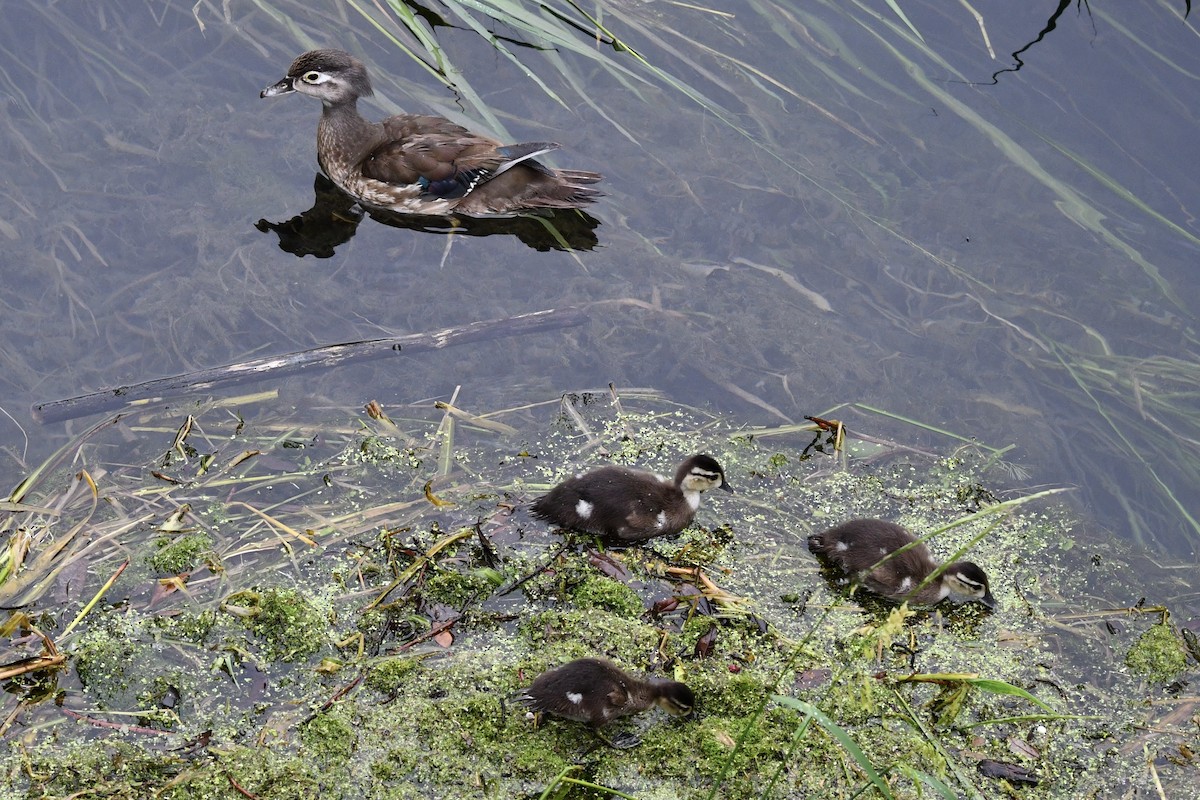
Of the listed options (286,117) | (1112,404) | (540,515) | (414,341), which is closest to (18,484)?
(414,341)

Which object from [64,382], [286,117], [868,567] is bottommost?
[64,382]

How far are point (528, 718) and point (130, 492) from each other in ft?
6.86

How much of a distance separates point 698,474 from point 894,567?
86 centimetres

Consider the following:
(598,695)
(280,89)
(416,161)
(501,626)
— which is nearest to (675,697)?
(598,695)

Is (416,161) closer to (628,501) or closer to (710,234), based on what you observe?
(710,234)

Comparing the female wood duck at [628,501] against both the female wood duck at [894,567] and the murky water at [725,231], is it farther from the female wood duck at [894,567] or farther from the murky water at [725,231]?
the murky water at [725,231]

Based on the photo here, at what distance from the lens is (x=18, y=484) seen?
514cm

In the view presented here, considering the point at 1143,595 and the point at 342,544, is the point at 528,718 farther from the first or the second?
the point at 1143,595

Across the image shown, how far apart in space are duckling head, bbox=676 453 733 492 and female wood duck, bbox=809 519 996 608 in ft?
1.71

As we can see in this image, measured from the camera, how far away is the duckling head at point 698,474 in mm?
4926

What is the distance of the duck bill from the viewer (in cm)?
712

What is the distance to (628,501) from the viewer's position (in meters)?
4.81

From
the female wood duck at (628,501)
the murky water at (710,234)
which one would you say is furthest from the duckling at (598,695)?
the murky water at (710,234)

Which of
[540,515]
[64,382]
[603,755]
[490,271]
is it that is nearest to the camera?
[603,755]
